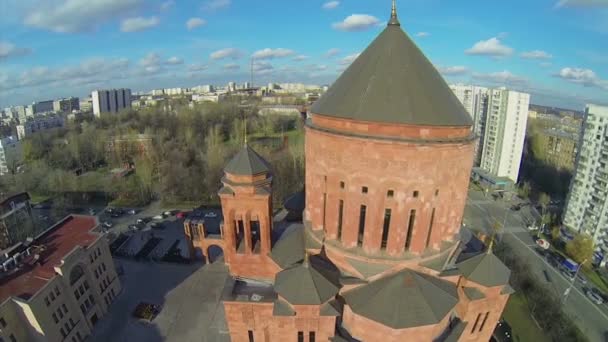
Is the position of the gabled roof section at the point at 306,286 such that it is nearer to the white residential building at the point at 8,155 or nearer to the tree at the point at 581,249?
the tree at the point at 581,249

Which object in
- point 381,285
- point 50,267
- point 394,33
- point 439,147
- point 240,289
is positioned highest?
point 394,33

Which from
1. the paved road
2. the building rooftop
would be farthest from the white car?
the building rooftop

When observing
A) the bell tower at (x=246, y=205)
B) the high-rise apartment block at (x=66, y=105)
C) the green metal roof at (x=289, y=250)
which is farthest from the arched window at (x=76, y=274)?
the high-rise apartment block at (x=66, y=105)

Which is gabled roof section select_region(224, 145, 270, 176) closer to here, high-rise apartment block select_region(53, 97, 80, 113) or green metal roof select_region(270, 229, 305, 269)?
green metal roof select_region(270, 229, 305, 269)

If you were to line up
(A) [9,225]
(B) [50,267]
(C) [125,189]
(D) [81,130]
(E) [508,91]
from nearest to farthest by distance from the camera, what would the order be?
(B) [50,267] < (A) [9,225] < (C) [125,189] < (E) [508,91] < (D) [81,130]

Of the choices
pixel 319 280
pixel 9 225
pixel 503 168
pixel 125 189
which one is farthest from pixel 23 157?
pixel 503 168

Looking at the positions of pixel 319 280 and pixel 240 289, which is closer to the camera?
pixel 319 280

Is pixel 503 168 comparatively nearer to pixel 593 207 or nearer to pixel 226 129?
pixel 593 207
